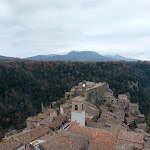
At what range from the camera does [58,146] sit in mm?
9320

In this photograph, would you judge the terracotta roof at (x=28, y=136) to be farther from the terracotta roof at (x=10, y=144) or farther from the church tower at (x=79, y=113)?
the church tower at (x=79, y=113)

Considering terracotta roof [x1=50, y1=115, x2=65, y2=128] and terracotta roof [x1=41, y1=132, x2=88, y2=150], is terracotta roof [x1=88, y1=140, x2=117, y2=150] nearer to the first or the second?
terracotta roof [x1=41, y1=132, x2=88, y2=150]

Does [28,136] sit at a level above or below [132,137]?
below

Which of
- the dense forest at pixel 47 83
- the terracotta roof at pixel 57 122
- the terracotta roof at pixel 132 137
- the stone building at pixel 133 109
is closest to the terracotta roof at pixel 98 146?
the terracotta roof at pixel 132 137

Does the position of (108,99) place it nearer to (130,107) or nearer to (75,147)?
(130,107)

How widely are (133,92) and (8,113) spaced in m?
39.6

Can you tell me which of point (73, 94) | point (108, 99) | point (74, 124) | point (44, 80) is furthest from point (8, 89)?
point (74, 124)

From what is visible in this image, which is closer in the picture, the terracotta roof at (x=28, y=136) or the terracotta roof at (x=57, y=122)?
the terracotta roof at (x=28, y=136)

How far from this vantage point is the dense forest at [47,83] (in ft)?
145

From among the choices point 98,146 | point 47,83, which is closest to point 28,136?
point 98,146

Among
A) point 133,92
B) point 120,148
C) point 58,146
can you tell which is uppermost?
point 58,146

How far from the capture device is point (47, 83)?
208 feet

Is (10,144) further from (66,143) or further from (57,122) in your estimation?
(57,122)

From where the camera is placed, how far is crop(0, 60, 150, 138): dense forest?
4433cm
